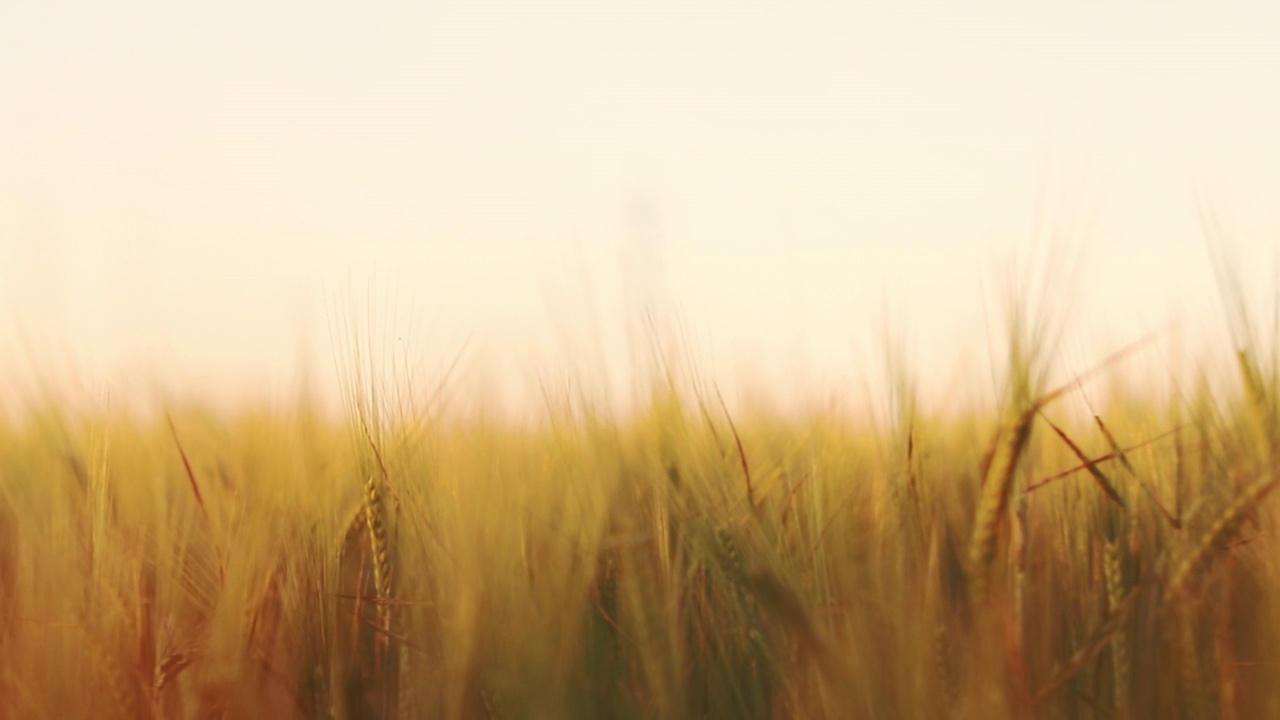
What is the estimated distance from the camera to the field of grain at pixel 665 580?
37.8 inches

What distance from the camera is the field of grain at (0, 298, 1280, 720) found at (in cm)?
96

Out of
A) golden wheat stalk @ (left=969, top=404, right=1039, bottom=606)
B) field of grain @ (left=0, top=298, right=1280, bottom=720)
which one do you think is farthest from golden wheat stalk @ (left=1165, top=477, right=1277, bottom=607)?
golden wheat stalk @ (left=969, top=404, right=1039, bottom=606)

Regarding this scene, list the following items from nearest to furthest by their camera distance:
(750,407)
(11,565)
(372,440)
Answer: (372,440)
(11,565)
(750,407)

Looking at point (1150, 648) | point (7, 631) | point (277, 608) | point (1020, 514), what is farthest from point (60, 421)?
point (1150, 648)

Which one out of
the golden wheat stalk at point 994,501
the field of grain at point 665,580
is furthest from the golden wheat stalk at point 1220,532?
the golden wheat stalk at point 994,501

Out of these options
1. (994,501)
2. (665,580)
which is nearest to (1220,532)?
(994,501)

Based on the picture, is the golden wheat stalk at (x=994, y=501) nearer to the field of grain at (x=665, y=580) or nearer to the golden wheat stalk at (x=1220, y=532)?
the field of grain at (x=665, y=580)

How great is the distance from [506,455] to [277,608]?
1.06ft

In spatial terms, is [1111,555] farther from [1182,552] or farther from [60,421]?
[60,421]

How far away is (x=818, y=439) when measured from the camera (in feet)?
4.00

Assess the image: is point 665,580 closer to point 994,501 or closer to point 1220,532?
point 994,501

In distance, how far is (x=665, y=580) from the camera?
1089 mm

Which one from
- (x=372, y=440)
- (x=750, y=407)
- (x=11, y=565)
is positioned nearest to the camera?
(x=372, y=440)

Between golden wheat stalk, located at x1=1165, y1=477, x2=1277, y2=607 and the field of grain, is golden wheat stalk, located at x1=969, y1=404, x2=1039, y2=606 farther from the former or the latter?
golden wheat stalk, located at x1=1165, y1=477, x2=1277, y2=607
